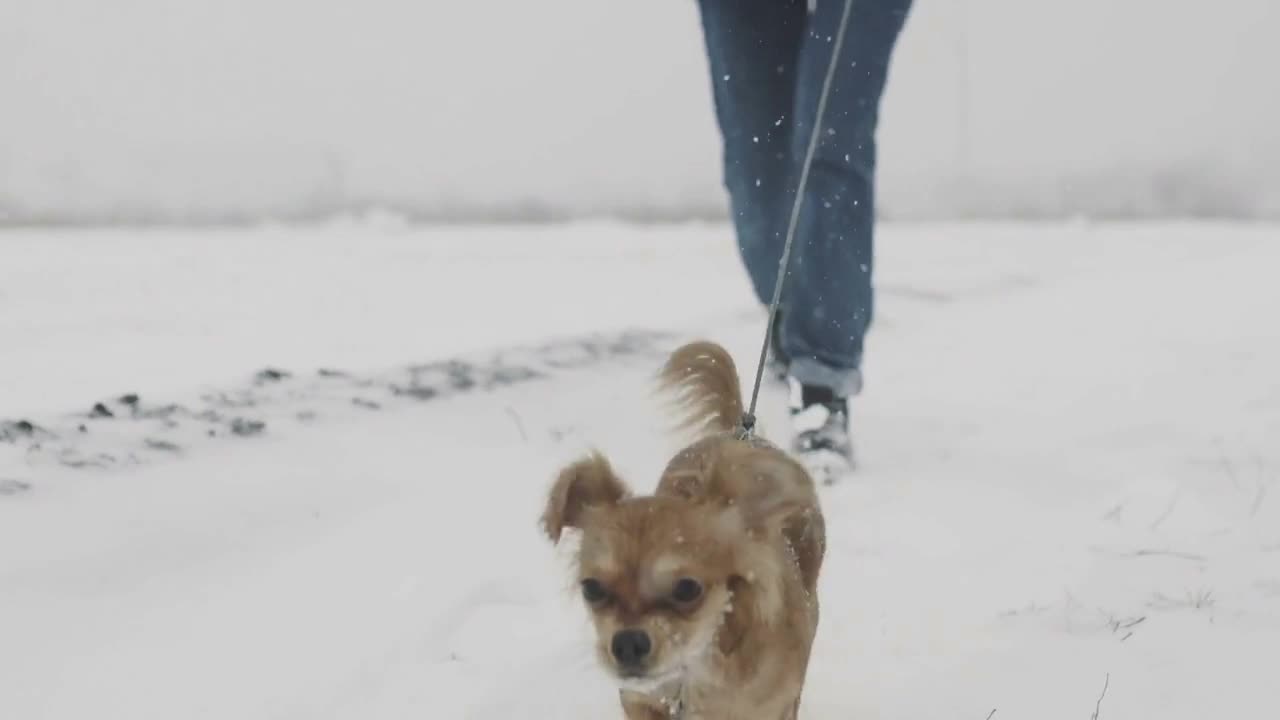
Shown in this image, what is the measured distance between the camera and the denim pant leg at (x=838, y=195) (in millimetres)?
3002

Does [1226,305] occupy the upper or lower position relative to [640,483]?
lower

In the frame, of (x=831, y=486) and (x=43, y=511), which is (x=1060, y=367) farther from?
(x=43, y=511)

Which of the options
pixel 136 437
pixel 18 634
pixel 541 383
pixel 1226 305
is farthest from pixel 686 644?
pixel 1226 305

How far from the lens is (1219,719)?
1678mm

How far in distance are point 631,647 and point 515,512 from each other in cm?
139

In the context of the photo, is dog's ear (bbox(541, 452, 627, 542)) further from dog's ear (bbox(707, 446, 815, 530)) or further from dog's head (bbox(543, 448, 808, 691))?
dog's ear (bbox(707, 446, 815, 530))

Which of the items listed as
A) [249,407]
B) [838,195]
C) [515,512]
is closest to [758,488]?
[515,512]

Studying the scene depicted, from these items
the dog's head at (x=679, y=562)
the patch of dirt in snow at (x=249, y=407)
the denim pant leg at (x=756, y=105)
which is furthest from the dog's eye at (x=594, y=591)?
the denim pant leg at (x=756, y=105)

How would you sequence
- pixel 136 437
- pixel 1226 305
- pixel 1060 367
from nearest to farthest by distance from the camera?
1. pixel 136 437
2. pixel 1060 367
3. pixel 1226 305

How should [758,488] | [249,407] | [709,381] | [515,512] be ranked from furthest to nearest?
1. [249,407]
2. [515,512]
3. [709,381]
4. [758,488]

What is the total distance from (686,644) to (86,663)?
3.55 ft

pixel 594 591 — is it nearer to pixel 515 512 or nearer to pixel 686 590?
pixel 686 590

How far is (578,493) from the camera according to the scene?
5.22 ft

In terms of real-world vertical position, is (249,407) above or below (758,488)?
below
